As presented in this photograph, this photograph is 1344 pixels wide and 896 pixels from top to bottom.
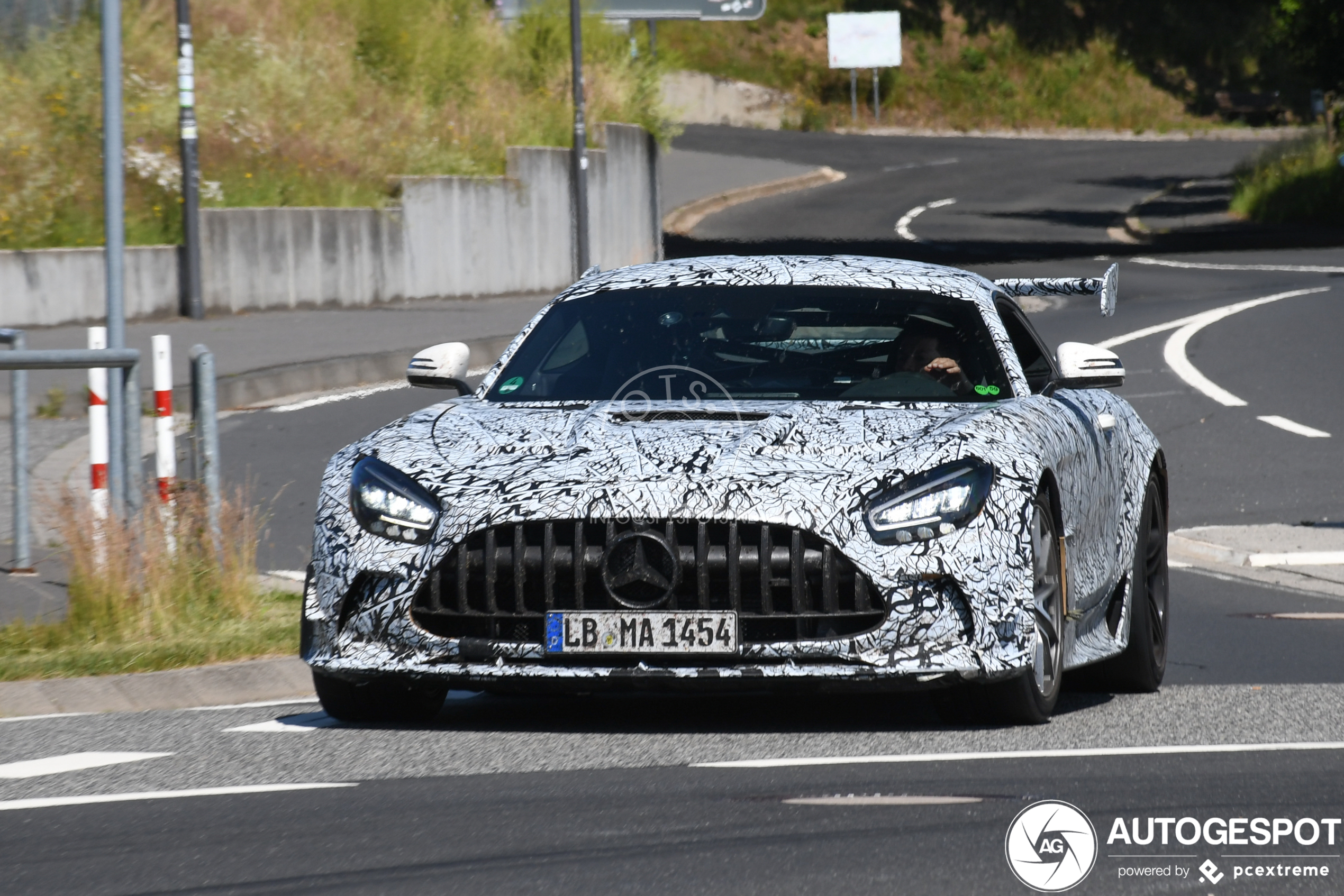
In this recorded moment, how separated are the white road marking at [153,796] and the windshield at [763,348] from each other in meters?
1.86

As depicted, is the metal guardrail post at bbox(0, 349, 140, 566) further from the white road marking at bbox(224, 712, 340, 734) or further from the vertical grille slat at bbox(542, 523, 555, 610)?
the vertical grille slat at bbox(542, 523, 555, 610)

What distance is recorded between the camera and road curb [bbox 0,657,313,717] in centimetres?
755

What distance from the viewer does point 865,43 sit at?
3169 inches

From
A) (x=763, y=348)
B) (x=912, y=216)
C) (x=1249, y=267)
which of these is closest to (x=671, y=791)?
(x=763, y=348)

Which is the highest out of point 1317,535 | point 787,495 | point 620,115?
point 620,115

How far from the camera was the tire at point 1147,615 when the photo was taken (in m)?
7.61

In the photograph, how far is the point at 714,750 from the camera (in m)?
6.23

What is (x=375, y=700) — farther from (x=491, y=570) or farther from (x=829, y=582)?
(x=829, y=582)

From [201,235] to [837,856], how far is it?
69.5 ft

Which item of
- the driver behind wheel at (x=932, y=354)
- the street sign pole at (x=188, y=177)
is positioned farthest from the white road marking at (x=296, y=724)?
the street sign pole at (x=188, y=177)

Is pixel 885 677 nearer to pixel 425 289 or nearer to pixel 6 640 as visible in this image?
pixel 6 640

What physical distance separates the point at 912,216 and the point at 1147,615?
1694 inches

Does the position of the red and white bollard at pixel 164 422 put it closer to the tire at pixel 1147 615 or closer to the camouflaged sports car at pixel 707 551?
the camouflaged sports car at pixel 707 551

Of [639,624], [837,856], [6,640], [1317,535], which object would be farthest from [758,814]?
[1317,535]
